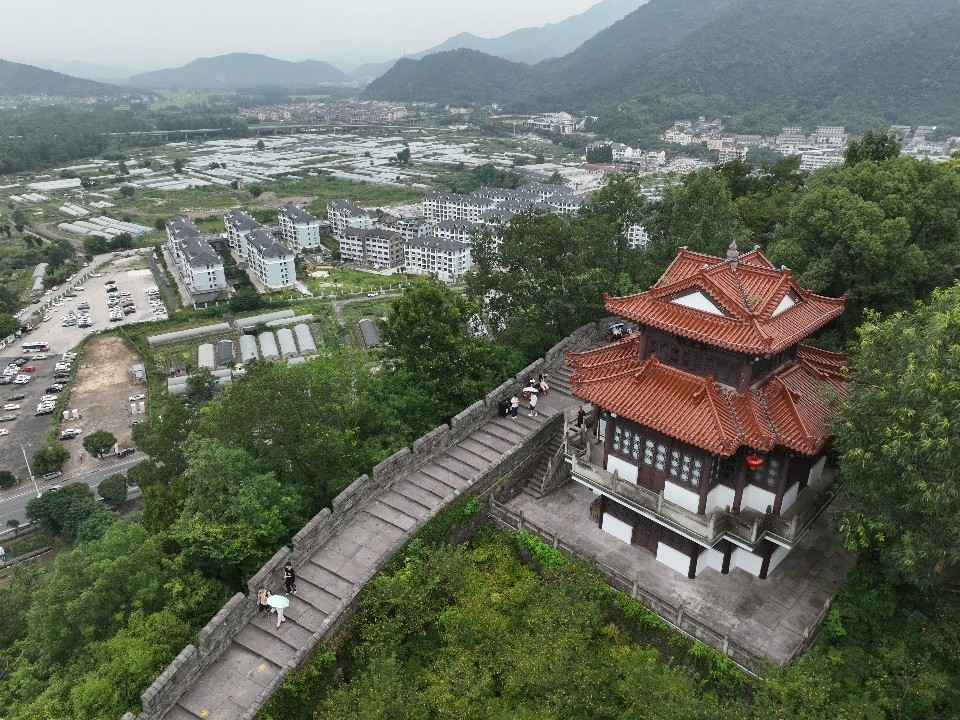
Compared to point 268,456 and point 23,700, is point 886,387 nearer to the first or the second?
point 268,456

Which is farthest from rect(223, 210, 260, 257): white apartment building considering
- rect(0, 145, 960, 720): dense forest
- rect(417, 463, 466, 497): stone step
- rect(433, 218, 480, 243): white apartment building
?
rect(417, 463, 466, 497): stone step

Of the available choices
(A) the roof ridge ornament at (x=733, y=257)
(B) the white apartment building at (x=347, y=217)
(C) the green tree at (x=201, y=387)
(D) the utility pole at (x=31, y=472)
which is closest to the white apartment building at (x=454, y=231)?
(B) the white apartment building at (x=347, y=217)

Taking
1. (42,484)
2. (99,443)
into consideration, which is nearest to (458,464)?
(99,443)

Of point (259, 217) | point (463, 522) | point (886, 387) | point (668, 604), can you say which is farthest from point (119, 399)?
point (259, 217)

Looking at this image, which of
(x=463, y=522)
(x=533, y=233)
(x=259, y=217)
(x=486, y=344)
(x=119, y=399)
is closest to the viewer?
(x=463, y=522)

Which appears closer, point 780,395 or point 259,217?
point 780,395

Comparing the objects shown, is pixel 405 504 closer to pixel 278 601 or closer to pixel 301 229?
pixel 278 601

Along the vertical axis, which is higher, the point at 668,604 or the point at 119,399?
the point at 668,604

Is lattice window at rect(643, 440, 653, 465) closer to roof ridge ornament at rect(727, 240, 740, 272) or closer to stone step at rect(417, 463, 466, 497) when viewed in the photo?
roof ridge ornament at rect(727, 240, 740, 272)

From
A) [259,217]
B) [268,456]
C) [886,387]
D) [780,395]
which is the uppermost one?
[886,387]
